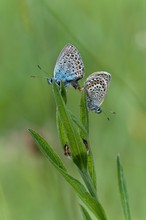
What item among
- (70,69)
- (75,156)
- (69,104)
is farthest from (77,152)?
(69,104)

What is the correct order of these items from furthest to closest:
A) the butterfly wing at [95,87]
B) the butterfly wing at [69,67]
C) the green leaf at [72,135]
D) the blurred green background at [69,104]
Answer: the blurred green background at [69,104], the butterfly wing at [69,67], the butterfly wing at [95,87], the green leaf at [72,135]

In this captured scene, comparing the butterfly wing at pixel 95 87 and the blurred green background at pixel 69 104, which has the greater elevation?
the blurred green background at pixel 69 104

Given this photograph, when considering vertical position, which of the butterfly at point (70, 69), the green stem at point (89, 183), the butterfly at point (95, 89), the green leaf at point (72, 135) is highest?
the butterfly at point (70, 69)

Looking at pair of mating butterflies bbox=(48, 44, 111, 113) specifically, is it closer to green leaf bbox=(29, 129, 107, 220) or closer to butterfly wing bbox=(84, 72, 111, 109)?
butterfly wing bbox=(84, 72, 111, 109)

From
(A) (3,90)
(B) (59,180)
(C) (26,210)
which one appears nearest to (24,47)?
(A) (3,90)

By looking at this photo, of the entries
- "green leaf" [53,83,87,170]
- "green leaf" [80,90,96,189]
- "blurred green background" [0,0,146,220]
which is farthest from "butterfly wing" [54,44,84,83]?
"blurred green background" [0,0,146,220]

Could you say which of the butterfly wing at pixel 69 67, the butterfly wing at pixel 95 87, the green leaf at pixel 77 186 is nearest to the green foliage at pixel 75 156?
the green leaf at pixel 77 186

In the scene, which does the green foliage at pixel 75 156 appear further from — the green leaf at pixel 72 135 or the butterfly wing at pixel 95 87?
the butterfly wing at pixel 95 87

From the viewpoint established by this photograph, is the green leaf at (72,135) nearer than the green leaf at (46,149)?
Yes

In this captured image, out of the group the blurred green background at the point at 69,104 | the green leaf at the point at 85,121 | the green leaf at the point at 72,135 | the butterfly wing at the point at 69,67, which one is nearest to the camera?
the green leaf at the point at 72,135
